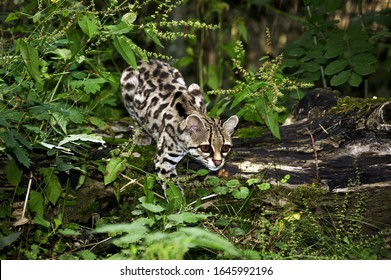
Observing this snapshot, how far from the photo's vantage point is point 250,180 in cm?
634

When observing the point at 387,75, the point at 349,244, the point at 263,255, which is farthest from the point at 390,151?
the point at 387,75

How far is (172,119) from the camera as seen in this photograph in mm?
7047

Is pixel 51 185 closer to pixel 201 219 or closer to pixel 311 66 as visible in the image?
pixel 201 219

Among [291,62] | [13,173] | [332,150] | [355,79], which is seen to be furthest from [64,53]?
[355,79]

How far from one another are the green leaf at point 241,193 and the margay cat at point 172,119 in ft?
0.97

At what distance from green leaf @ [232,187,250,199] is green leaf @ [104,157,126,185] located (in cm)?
102

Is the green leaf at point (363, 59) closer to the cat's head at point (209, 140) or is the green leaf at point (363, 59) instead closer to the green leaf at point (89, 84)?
the cat's head at point (209, 140)

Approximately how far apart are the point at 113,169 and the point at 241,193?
1144 millimetres

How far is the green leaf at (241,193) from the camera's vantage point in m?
6.23

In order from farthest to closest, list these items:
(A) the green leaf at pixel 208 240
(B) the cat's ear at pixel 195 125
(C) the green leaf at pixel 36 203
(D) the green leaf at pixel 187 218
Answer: (B) the cat's ear at pixel 195 125
(C) the green leaf at pixel 36 203
(D) the green leaf at pixel 187 218
(A) the green leaf at pixel 208 240

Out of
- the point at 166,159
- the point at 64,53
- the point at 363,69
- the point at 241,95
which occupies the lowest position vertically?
the point at 166,159

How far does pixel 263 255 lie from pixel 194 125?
1.56 meters

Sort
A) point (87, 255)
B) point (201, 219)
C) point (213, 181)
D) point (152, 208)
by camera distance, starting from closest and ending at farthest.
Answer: point (152, 208)
point (201, 219)
point (87, 255)
point (213, 181)

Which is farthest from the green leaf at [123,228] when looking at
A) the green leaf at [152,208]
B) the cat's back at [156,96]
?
the cat's back at [156,96]
